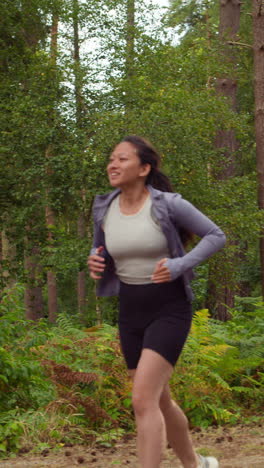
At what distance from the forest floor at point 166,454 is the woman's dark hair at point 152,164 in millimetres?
2339

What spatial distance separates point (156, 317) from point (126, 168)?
0.90m

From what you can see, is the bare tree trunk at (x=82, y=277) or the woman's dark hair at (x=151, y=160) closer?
the woman's dark hair at (x=151, y=160)

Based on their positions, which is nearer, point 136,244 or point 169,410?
point 136,244

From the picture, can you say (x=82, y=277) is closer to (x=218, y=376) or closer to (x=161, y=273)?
(x=218, y=376)

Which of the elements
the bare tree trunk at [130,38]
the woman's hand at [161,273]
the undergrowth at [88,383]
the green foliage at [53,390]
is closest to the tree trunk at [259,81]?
the bare tree trunk at [130,38]

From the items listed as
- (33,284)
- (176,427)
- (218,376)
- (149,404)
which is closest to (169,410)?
(176,427)

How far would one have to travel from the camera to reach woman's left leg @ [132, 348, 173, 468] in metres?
4.01

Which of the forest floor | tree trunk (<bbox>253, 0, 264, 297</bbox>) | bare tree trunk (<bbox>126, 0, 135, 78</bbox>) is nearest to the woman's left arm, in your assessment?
the forest floor

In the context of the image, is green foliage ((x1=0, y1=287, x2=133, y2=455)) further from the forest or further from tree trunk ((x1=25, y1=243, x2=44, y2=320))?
tree trunk ((x1=25, y1=243, x2=44, y2=320))

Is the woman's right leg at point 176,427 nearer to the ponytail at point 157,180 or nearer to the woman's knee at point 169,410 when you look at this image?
the woman's knee at point 169,410

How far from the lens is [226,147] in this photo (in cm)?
1859


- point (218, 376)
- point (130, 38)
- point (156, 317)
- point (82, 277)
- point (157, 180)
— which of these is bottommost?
point (82, 277)

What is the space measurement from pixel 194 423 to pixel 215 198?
9616 millimetres

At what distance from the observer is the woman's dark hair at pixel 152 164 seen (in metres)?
4.30
